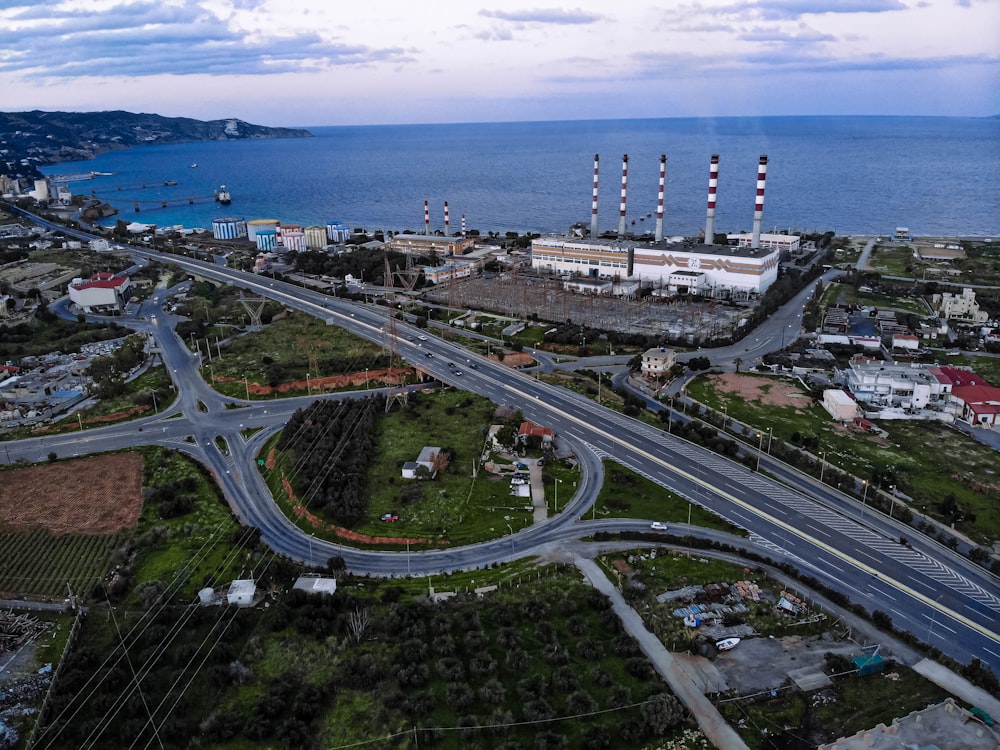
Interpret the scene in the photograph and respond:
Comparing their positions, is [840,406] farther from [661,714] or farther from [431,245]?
[431,245]

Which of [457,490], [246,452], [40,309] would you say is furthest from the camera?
[40,309]

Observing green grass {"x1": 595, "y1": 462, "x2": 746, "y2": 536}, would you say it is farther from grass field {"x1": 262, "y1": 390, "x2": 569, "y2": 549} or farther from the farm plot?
the farm plot

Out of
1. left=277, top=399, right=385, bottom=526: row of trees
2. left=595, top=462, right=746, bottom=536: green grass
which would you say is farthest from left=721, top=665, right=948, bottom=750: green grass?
left=277, top=399, right=385, bottom=526: row of trees

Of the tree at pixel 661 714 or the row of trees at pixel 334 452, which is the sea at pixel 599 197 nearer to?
Result: the row of trees at pixel 334 452

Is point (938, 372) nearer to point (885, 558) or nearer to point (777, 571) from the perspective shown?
point (885, 558)

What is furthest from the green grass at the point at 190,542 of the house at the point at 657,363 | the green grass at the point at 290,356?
the house at the point at 657,363

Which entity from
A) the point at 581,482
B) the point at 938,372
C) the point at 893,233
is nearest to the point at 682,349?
the point at 938,372

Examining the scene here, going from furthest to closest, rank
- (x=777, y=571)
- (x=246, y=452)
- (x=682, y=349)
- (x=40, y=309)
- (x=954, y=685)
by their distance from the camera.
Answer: (x=40, y=309) → (x=682, y=349) → (x=246, y=452) → (x=777, y=571) → (x=954, y=685)
